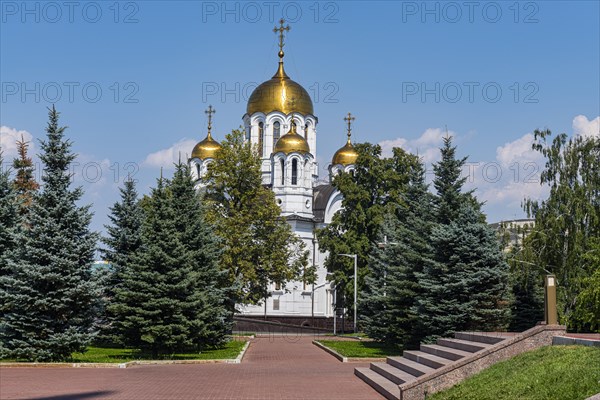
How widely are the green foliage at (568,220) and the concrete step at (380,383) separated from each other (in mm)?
15236

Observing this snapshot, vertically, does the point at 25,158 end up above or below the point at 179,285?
above

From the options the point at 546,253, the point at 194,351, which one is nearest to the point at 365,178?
the point at 546,253

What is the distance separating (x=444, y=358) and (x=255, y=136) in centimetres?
5125

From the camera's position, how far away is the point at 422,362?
16.3m

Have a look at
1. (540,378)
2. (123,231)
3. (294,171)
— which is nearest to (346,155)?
(294,171)

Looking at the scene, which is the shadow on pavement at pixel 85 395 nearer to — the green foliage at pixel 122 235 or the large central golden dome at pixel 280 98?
the green foliage at pixel 122 235

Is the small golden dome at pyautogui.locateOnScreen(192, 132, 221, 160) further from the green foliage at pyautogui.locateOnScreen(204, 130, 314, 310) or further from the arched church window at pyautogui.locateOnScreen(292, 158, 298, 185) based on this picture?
the green foliage at pyautogui.locateOnScreen(204, 130, 314, 310)

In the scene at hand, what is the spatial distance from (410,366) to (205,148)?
53.7 m

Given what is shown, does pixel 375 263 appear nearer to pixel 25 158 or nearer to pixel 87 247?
pixel 87 247

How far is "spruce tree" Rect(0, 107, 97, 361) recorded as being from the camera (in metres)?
20.3

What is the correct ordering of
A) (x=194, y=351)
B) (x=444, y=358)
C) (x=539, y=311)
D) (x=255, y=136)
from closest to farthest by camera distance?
1. (x=444, y=358)
2. (x=194, y=351)
3. (x=539, y=311)
4. (x=255, y=136)

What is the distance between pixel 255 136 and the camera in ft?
216

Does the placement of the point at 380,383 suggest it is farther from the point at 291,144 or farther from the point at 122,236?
the point at 291,144

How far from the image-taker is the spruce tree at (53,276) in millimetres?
20266
